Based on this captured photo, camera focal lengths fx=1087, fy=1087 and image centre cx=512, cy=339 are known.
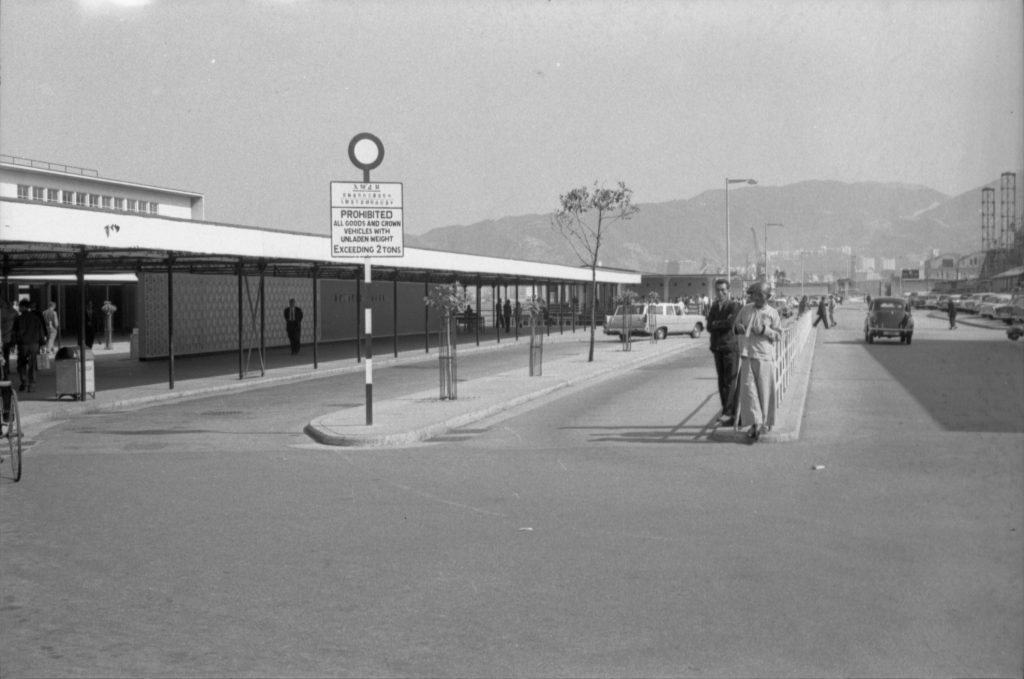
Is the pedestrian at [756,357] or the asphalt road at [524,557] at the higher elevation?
the pedestrian at [756,357]

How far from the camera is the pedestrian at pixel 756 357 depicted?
13.0m

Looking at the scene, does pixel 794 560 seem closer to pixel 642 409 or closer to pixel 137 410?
pixel 642 409

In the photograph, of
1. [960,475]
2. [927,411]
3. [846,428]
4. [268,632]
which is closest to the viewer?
[268,632]

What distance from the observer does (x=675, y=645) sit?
17.8 feet

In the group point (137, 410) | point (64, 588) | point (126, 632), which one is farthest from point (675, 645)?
point (137, 410)

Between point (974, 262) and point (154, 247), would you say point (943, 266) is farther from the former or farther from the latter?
point (154, 247)

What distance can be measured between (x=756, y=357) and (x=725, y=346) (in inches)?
74.0

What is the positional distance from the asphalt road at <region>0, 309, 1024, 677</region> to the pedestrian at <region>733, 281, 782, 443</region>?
0.47 metres

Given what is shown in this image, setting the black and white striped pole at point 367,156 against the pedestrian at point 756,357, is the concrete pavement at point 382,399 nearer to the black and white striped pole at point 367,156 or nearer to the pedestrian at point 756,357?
the pedestrian at point 756,357

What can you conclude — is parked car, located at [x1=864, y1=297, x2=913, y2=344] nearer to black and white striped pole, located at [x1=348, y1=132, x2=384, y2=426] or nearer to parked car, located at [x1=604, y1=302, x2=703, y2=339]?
parked car, located at [x1=604, y1=302, x2=703, y2=339]

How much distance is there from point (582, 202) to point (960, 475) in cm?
2701

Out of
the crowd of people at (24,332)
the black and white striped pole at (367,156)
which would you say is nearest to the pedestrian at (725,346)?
the black and white striped pole at (367,156)

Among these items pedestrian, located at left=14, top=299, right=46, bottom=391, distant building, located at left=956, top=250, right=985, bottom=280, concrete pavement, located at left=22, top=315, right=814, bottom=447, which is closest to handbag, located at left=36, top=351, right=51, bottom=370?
concrete pavement, located at left=22, top=315, right=814, bottom=447

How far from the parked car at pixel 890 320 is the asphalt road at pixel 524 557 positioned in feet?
84.8
